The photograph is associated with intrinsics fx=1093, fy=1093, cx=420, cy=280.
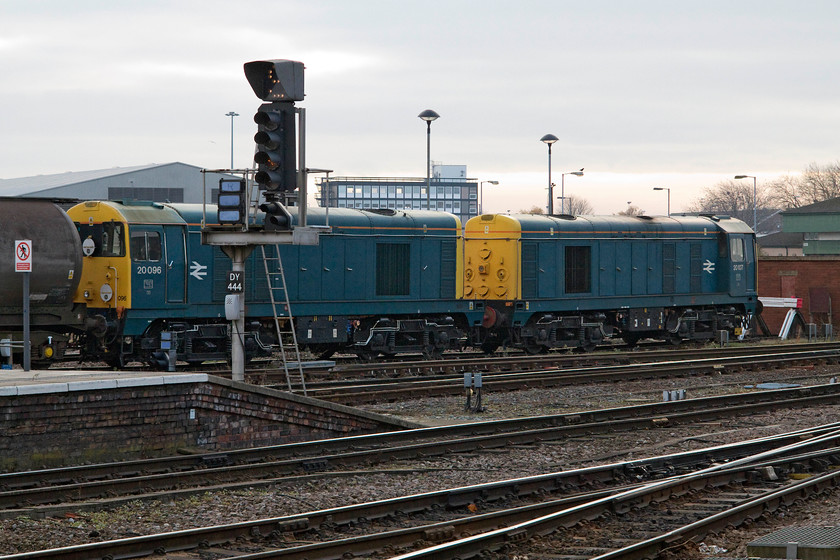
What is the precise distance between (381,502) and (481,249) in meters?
19.7

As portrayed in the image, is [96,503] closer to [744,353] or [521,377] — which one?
[521,377]

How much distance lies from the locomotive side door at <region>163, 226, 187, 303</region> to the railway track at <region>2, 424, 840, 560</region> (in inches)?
524

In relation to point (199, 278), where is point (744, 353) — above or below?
below

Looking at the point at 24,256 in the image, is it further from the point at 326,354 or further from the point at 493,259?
the point at 493,259

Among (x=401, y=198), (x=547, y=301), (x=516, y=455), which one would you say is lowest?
(x=516, y=455)

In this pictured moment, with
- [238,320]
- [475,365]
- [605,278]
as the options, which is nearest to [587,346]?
[605,278]

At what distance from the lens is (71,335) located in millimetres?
22812

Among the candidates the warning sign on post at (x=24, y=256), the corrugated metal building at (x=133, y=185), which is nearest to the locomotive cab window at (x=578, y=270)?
the warning sign on post at (x=24, y=256)

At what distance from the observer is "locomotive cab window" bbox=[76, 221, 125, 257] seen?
75.8ft

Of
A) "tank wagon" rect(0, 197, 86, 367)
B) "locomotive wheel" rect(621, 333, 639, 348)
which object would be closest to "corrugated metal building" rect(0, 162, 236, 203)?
"locomotive wheel" rect(621, 333, 639, 348)

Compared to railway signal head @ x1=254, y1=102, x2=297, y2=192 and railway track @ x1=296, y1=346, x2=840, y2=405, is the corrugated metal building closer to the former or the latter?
railway track @ x1=296, y1=346, x2=840, y2=405

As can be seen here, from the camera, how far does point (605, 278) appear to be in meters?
31.6

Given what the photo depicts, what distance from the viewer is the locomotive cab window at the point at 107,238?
75.8ft

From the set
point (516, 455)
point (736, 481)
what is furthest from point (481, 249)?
point (736, 481)
